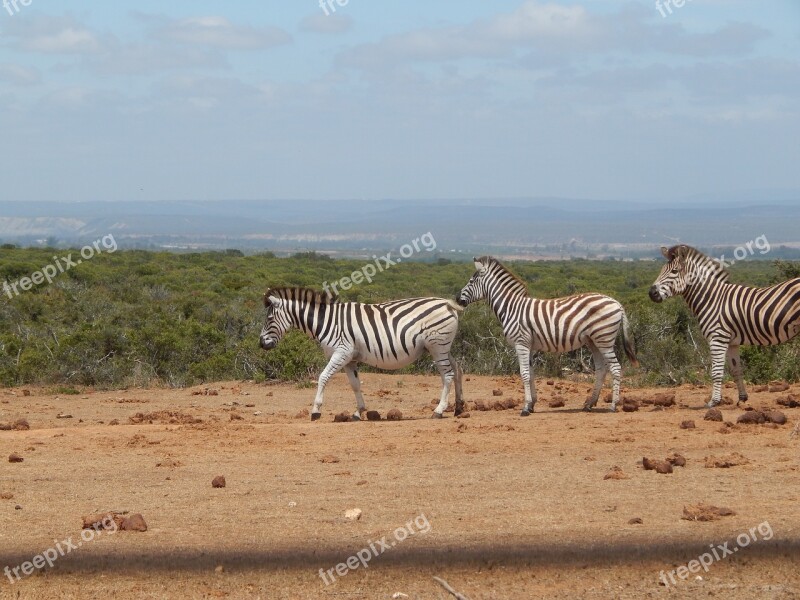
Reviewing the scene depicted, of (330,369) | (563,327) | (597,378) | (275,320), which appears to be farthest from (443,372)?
(275,320)

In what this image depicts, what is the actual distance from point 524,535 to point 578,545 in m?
0.44

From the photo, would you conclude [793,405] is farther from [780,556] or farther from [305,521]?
[305,521]

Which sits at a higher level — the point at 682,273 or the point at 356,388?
the point at 682,273

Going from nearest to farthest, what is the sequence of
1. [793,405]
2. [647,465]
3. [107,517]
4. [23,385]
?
[107,517] → [647,465] → [793,405] → [23,385]

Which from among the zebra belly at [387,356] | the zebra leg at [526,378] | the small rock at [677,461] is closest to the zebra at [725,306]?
the zebra leg at [526,378]

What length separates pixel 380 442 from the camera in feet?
37.9

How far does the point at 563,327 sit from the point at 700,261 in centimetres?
206

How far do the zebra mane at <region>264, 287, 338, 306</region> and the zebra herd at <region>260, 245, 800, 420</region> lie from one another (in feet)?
0.06

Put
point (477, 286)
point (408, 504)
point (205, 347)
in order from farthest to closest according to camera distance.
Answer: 1. point (205, 347)
2. point (477, 286)
3. point (408, 504)

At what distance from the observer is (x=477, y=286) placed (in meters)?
14.4

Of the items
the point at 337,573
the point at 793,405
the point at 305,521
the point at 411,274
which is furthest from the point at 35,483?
the point at 411,274

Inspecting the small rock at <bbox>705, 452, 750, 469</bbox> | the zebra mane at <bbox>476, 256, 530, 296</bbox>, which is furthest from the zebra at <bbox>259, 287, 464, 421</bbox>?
the small rock at <bbox>705, 452, 750, 469</bbox>

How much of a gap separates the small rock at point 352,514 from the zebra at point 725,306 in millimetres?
6695

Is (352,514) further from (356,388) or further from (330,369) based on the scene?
(356,388)
